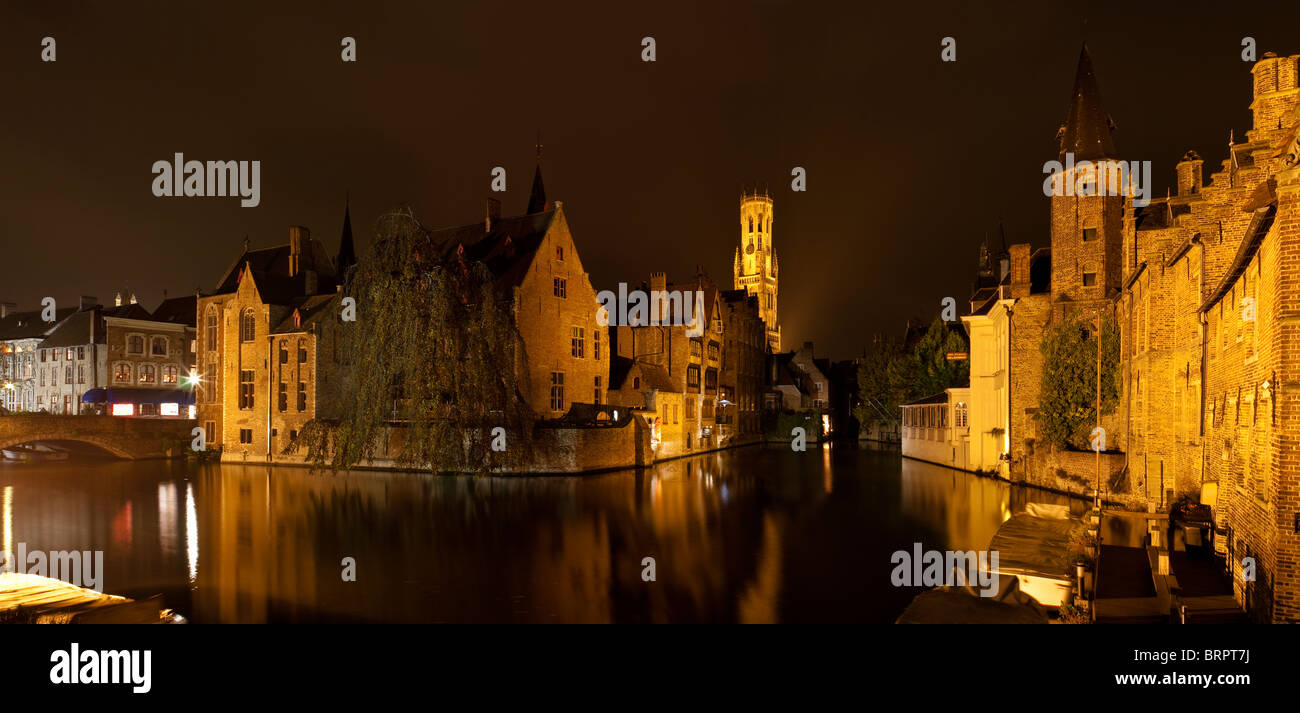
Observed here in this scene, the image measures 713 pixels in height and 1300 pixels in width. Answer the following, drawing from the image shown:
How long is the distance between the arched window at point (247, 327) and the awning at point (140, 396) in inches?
831

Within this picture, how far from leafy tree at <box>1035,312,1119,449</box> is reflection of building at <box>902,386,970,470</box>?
10214mm

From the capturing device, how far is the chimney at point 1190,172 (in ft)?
85.1

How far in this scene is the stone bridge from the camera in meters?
45.2

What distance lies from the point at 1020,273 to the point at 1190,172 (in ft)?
30.1

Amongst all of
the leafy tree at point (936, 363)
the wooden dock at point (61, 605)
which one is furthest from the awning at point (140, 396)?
the leafy tree at point (936, 363)

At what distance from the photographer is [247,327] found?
48.2 meters

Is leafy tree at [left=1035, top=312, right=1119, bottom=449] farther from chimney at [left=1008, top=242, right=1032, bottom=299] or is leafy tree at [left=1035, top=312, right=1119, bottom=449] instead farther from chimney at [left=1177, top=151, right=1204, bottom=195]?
chimney at [left=1177, top=151, right=1204, bottom=195]

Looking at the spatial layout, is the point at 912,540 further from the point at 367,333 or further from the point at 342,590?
the point at 367,333

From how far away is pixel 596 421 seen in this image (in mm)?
39969

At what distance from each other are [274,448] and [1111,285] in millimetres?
46798

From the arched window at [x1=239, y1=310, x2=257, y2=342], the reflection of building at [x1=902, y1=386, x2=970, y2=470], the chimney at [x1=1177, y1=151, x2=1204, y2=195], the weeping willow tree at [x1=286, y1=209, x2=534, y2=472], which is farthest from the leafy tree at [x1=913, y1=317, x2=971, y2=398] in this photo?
the arched window at [x1=239, y1=310, x2=257, y2=342]

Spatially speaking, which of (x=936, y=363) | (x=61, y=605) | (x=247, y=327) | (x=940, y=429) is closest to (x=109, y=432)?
(x=247, y=327)

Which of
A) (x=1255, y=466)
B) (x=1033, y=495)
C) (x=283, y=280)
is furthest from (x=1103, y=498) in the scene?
(x=283, y=280)

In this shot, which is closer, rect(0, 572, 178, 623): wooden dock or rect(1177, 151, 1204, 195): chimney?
rect(0, 572, 178, 623): wooden dock
